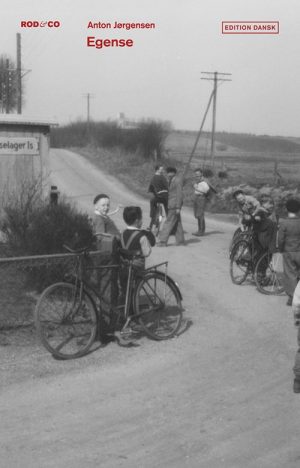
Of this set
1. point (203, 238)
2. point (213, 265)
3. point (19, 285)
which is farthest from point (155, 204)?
point (19, 285)

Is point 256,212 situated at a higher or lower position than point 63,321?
higher

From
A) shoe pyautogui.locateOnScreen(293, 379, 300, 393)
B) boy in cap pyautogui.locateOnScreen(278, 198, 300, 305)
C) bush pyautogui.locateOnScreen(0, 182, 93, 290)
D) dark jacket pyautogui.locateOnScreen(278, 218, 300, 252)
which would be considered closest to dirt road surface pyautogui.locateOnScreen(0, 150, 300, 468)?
shoe pyautogui.locateOnScreen(293, 379, 300, 393)

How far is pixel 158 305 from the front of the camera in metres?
7.84

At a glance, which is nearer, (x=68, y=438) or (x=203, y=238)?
(x=68, y=438)

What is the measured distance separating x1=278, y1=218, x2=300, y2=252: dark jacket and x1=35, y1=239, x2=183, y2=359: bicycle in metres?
2.02

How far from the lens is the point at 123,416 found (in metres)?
5.62

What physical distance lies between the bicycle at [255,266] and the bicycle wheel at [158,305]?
103 inches

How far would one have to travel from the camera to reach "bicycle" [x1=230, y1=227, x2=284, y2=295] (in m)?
10.4

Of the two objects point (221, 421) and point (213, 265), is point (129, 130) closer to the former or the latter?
point (213, 265)

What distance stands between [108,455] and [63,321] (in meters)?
2.40

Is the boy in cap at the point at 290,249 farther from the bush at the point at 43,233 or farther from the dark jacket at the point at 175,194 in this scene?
the dark jacket at the point at 175,194

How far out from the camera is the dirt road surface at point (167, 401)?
4.91 metres

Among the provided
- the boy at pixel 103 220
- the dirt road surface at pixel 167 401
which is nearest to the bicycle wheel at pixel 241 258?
the dirt road surface at pixel 167 401

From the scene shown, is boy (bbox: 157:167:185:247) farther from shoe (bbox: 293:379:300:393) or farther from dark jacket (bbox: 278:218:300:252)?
shoe (bbox: 293:379:300:393)
